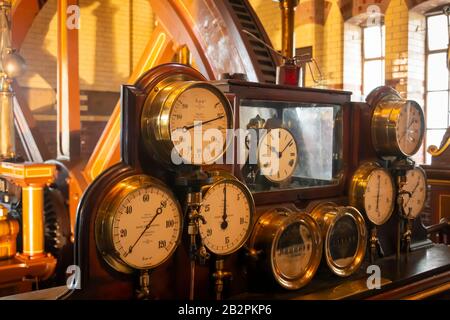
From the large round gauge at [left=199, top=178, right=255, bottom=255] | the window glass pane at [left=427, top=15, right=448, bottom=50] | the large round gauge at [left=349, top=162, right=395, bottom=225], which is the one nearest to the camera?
the large round gauge at [left=199, top=178, right=255, bottom=255]

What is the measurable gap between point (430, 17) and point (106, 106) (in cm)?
468

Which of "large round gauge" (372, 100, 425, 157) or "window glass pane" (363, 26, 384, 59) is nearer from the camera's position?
"large round gauge" (372, 100, 425, 157)

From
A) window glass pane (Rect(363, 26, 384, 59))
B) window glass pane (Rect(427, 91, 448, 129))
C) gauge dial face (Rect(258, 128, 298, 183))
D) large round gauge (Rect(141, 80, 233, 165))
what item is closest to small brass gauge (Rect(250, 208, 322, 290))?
gauge dial face (Rect(258, 128, 298, 183))

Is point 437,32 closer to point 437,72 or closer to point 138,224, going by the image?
point 437,72

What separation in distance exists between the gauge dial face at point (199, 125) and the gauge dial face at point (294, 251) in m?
0.43

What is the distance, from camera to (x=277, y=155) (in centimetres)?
204

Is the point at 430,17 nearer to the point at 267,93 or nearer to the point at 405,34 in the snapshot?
the point at 405,34

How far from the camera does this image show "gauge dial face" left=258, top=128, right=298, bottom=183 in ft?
6.61

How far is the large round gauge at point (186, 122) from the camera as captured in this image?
64.5 inches

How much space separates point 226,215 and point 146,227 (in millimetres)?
314

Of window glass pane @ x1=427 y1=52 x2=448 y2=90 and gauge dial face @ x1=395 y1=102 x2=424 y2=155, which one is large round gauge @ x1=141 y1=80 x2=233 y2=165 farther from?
window glass pane @ x1=427 y1=52 x2=448 y2=90

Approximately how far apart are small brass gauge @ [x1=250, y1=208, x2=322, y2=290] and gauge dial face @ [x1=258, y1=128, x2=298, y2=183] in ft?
0.49

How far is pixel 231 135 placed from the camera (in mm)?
1827
